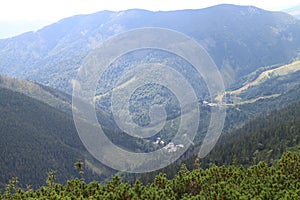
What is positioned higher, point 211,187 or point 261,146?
point 211,187

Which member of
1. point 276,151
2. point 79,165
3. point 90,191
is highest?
point 79,165

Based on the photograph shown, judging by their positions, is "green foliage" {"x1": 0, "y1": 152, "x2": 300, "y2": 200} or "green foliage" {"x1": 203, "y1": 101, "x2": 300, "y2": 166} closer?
"green foliage" {"x1": 0, "y1": 152, "x2": 300, "y2": 200}

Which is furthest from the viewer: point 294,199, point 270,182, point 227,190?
point 270,182

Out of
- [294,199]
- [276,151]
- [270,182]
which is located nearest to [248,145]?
[276,151]

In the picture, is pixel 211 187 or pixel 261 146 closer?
pixel 211 187

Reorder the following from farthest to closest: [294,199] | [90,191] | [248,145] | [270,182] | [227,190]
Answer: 1. [248,145]
2. [90,191]
3. [270,182]
4. [227,190]
5. [294,199]

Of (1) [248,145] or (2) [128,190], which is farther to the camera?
(1) [248,145]

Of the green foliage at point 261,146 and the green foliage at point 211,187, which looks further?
the green foliage at point 261,146

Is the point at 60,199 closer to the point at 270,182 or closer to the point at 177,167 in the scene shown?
the point at 270,182
